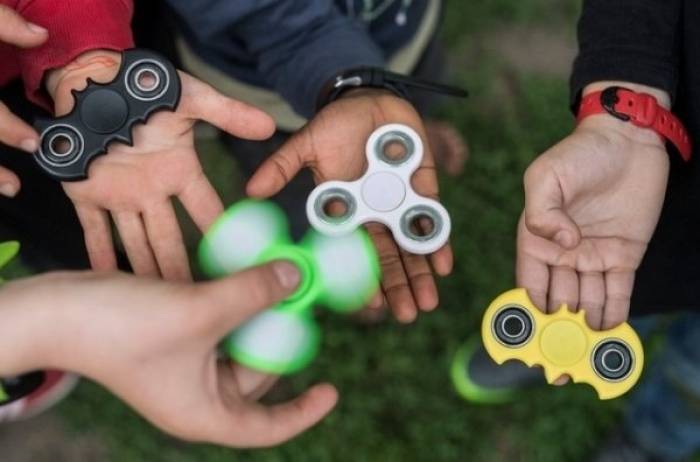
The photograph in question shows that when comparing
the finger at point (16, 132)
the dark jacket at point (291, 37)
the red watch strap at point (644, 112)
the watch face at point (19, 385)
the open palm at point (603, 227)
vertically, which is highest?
the finger at point (16, 132)

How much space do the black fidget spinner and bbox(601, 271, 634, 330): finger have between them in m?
0.51

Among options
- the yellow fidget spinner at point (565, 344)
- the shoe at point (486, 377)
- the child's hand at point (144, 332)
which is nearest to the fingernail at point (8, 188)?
the child's hand at point (144, 332)

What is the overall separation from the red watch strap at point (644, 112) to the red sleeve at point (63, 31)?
545 mm

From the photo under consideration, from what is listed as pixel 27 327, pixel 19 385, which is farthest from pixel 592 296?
pixel 19 385

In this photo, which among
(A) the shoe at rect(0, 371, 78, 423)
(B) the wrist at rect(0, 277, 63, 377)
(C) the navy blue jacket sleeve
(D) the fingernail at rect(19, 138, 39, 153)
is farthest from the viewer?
(A) the shoe at rect(0, 371, 78, 423)

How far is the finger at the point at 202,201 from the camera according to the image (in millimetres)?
870

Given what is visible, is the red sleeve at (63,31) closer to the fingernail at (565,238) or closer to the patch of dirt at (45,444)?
the fingernail at (565,238)

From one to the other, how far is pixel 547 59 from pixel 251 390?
1.05 m

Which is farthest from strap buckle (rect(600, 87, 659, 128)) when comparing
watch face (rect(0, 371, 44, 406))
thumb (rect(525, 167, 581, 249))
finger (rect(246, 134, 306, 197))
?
watch face (rect(0, 371, 44, 406))

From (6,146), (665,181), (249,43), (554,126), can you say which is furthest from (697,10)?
(6,146)

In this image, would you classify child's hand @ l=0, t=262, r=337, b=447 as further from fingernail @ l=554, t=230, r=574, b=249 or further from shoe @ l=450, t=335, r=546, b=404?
shoe @ l=450, t=335, r=546, b=404

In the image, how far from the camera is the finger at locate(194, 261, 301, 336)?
703 mm

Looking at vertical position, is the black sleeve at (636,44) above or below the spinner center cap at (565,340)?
above

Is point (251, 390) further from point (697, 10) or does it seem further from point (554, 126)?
point (554, 126)
